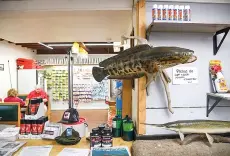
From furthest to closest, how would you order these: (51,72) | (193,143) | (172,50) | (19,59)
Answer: (51,72) < (19,59) < (193,143) < (172,50)

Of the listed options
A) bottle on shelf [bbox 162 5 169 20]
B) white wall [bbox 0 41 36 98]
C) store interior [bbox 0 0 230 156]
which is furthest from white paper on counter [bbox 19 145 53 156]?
white wall [bbox 0 41 36 98]

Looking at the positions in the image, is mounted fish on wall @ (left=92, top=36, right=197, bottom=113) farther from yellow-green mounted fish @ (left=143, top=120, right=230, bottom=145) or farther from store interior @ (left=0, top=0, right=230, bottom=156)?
yellow-green mounted fish @ (left=143, top=120, right=230, bottom=145)

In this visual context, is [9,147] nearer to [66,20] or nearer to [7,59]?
[66,20]

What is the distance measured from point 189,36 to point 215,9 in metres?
0.38

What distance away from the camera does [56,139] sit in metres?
2.05

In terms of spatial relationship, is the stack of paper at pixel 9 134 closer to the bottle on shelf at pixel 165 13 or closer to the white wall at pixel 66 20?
the white wall at pixel 66 20

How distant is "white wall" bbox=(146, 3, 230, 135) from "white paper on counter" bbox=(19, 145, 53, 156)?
38.2 inches

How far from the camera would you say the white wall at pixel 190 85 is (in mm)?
2047

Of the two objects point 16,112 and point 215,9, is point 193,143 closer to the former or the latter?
point 215,9

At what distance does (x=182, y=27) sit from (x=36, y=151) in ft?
5.71

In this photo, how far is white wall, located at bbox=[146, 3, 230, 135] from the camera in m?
2.05

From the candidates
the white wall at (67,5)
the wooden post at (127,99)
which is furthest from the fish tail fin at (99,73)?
the white wall at (67,5)

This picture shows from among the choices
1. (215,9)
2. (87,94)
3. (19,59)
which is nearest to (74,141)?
(215,9)

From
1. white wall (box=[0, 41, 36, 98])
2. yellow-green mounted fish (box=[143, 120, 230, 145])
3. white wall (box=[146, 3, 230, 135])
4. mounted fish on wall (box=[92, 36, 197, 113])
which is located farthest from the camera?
white wall (box=[0, 41, 36, 98])
